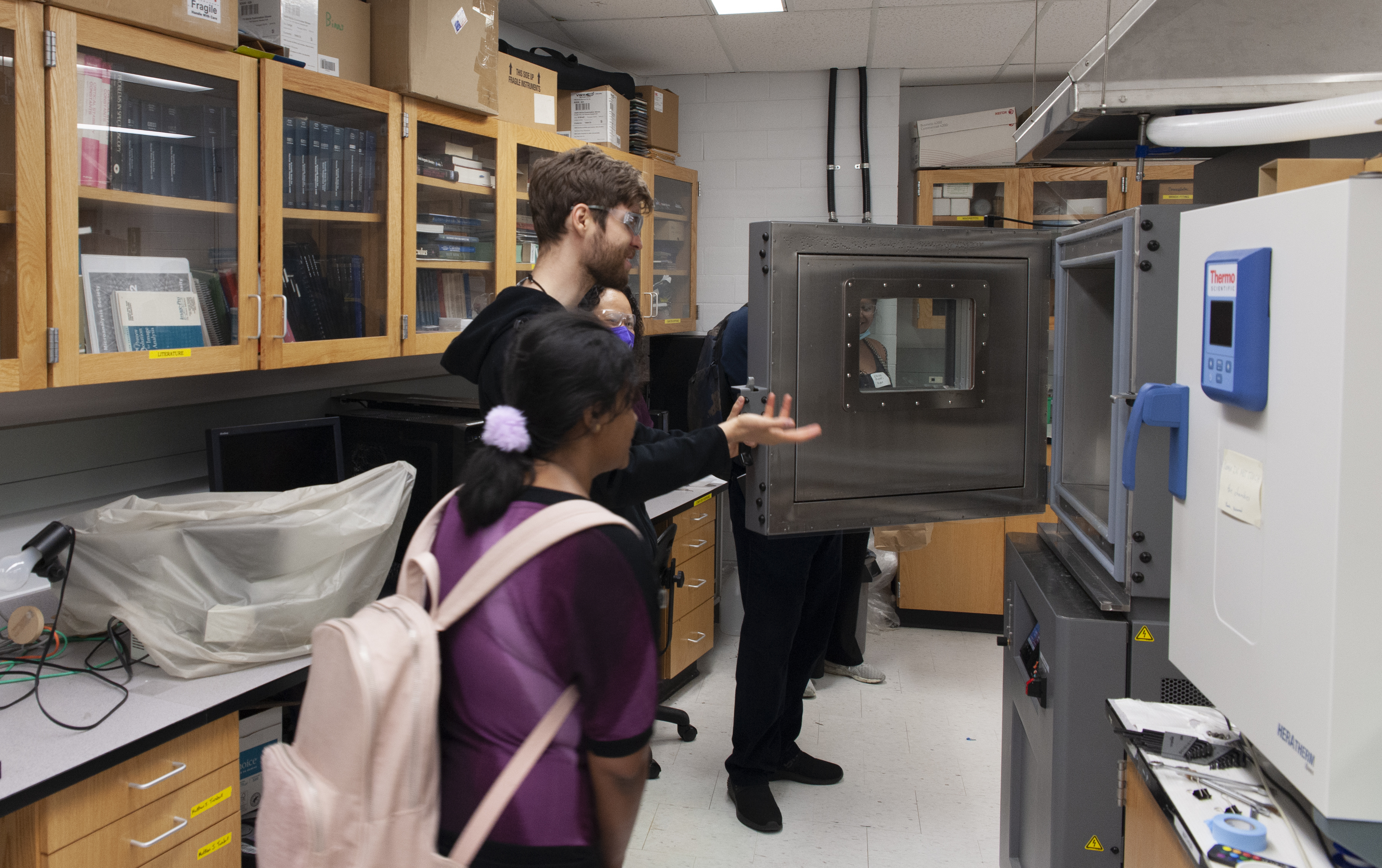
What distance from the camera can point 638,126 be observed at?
382cm

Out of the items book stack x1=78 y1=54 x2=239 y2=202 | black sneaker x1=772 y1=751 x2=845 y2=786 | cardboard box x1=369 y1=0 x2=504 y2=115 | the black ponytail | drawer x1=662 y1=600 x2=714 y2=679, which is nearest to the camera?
the black ponytail

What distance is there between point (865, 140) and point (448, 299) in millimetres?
2442

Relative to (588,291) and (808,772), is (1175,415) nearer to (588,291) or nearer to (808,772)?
(588,291)

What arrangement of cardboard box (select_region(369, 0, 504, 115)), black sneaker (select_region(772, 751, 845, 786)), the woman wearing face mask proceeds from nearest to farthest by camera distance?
the woman wearing face mask, cardboard box (select_region(369, 0, 504, 115)), black sneaker (select_region(772, 751, 845, 786))

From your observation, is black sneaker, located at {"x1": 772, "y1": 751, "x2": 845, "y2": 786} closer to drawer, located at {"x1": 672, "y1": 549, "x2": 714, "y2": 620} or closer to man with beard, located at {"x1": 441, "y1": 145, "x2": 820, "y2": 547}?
drawer, located at {"x1": 672, "y1": 549, "x2": 714, "y2": 620}

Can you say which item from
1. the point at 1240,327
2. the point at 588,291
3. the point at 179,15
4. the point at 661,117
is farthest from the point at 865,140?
the point at 1240,327

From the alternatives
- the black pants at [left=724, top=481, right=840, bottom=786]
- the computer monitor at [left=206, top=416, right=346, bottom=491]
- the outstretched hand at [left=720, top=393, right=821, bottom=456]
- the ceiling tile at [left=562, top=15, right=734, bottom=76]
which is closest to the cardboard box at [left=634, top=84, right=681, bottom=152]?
the ceiling tile at [left=562, top=15, right=734, bottom=76]

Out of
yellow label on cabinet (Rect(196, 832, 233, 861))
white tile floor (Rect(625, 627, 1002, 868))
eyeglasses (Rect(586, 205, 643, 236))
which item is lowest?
white tile floor (Rect(625, 627, 1002, 868))

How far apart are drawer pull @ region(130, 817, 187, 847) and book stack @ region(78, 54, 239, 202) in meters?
1.09

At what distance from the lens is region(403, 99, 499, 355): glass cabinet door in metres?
2.45

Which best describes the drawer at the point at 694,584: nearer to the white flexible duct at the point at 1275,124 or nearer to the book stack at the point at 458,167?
the book stack at the point at 458,167

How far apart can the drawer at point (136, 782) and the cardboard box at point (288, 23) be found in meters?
1.42

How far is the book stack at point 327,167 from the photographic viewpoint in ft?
6.87

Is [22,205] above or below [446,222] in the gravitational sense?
below
